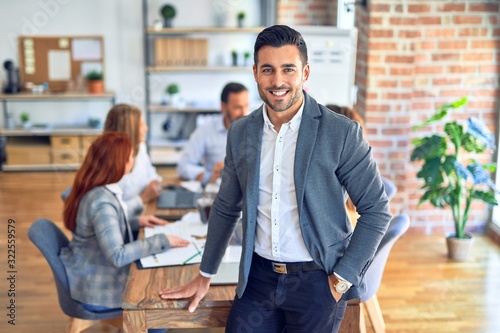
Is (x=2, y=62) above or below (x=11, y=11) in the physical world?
below

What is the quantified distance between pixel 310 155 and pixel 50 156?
5995 millimetres

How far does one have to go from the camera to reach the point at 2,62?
25.6ft

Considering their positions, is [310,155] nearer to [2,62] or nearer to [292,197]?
[292,197]

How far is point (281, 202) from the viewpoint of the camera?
2148 mm

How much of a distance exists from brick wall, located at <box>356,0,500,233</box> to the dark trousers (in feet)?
10.1

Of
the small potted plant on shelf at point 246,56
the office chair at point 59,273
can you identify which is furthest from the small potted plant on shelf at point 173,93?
the office chair at point 59,273

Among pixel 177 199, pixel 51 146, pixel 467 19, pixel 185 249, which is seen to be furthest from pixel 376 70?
pixel 51 146

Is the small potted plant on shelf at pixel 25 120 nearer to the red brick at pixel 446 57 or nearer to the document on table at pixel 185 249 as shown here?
the red brick at pixel 446 57

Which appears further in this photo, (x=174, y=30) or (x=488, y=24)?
(x=174, y=30)

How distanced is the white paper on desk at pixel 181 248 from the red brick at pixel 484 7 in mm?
3007

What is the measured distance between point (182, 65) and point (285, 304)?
19.0ft

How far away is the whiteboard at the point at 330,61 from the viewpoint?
18.8ft

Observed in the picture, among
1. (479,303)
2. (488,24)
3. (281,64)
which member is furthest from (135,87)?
(281,64)

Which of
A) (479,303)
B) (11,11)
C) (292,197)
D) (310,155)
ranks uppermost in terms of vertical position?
(11,11)
